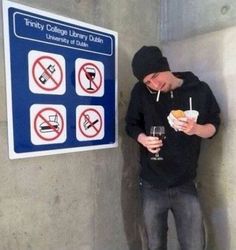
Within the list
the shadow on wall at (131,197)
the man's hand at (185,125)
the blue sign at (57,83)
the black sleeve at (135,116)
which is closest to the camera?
the blue sign at (57,83)

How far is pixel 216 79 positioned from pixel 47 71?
0.98m

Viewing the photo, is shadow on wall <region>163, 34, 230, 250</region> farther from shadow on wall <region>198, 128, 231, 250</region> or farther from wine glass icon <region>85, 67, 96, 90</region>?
wine glass icon <region>85, 67, 96, 90</region>

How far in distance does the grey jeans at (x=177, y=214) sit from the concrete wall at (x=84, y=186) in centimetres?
27

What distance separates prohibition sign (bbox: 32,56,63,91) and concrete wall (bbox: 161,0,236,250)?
0.85 metres

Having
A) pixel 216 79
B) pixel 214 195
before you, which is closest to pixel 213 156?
pixel 214 195

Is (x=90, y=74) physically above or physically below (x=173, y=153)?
above

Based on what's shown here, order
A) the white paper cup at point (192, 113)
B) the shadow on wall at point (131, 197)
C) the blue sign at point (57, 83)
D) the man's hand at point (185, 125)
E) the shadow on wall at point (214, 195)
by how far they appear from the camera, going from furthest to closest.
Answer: the shadow on wall at point (131, 197), the shadow on wall at point (214, 195), the white paper cup at point (192, 113), the man's hand at point (185, 125), the blue sign at point (57, 83)

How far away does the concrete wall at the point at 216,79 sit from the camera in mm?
1693

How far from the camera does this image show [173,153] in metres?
1.57

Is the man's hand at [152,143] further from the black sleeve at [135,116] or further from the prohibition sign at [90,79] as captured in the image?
the prohibition sign at [90,79]

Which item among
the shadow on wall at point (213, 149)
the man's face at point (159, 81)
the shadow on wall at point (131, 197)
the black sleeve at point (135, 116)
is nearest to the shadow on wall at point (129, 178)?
the shadow on wall at point (131, 197)

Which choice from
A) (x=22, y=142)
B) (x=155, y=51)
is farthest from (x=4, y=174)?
(x=155, y=51)

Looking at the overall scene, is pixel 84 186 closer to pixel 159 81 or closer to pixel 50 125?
pixel 50 125

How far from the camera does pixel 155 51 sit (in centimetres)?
150
